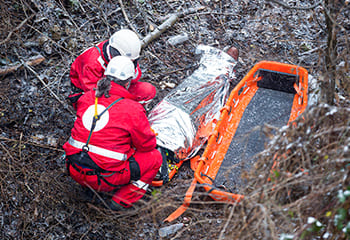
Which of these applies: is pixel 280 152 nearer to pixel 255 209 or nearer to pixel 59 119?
pixel 255 209

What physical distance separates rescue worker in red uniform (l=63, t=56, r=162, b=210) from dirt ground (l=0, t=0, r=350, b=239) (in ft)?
1.34

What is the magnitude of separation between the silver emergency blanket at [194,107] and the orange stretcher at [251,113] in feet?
0.71

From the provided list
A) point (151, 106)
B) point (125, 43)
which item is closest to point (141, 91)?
point (151, 106)

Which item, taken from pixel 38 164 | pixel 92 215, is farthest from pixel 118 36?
pixel 92 215

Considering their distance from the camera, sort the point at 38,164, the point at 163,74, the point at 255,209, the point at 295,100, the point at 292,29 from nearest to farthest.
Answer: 1. the point at 255,209
2. the point at 38,164
3. the point at 295,100
4. the point at 163,74
5. the point at 292,29

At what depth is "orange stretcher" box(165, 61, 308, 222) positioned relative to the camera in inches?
158

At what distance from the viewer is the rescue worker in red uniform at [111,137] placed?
326cm

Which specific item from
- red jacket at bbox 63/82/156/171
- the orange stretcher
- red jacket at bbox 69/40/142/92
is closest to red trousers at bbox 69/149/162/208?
red jacket at bbox 63/82/156/171

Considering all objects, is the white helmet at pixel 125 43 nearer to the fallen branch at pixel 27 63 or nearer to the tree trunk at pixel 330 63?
the fallen branch at pixel 27 63

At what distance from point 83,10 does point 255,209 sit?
4.36 metres

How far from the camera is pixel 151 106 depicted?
191 inches

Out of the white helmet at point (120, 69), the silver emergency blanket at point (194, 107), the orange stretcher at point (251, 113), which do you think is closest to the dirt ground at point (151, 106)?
the orange stretcher at point (251, 113)

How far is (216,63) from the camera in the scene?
4.87 metres

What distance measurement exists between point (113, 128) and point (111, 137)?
9cm
